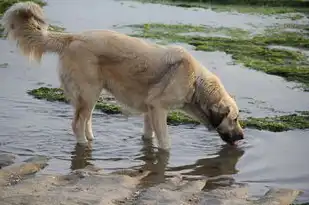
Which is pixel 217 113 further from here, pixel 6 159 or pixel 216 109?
pixel 6 159

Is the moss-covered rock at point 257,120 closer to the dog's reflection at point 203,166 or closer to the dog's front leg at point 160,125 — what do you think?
the dog's reflection at point 203,166

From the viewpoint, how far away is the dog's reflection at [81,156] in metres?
8.57

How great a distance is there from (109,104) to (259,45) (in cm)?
892

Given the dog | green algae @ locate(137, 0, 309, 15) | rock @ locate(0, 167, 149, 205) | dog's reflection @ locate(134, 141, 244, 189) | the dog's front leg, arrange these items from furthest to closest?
green algae @ locate(137, 0, 309, 15) < the dog's front leg < the dog < dog's reflection @ locate(134, 141, 244, 189) < rock @ locate(0, 167, 149, 205)

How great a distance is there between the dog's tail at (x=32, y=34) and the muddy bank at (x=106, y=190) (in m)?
2.01

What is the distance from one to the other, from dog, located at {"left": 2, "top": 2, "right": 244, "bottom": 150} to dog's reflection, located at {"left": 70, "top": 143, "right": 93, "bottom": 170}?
0.22 metres

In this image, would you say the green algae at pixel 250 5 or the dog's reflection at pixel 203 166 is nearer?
the dog's reflection at pixel 203 166

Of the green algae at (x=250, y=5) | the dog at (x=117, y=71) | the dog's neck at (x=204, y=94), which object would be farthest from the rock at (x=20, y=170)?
the green algae at (x=250, y=5)

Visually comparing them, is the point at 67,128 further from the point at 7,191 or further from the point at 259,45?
the point at 259,45

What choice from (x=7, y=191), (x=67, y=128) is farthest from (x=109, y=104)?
(x=7, y=191)

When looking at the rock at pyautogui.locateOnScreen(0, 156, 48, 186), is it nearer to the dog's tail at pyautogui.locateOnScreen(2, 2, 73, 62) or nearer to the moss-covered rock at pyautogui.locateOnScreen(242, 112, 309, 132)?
the dog's tail at pyautogui.locateOnScreen(2, 2, 73, 62)

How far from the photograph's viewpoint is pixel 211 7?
28.8 meters

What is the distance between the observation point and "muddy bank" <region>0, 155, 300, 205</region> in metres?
6.55

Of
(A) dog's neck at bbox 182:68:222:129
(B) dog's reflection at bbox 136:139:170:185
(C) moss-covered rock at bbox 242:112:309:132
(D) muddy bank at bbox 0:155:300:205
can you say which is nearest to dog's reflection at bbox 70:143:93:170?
(D) muddy bank at bbox 0:155:300:205
